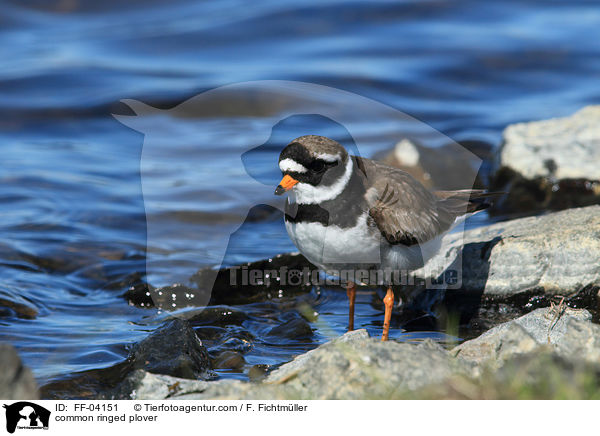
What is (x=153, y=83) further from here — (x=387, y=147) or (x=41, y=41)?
(x=387, y=147)

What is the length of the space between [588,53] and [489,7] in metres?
3.90

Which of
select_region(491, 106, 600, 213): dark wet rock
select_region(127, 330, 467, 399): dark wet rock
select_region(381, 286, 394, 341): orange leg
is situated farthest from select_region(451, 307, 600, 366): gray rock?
select_region(491, 106, 600, 213): dark wet rock

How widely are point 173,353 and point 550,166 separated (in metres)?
6.78

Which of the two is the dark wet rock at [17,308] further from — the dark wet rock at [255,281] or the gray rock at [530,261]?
the gray rock at [530,261]

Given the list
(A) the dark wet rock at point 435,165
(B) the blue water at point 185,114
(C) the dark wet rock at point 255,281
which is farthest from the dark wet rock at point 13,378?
(A) the dark wet rock at point 435,165

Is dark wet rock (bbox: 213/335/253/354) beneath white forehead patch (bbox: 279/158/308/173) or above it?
beneath

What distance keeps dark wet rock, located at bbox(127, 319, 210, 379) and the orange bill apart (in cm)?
155

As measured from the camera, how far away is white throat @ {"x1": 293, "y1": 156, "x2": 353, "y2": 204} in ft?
20.0

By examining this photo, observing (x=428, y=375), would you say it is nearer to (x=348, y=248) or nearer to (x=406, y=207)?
(x=348, y=248)

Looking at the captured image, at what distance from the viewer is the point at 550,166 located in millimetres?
10359

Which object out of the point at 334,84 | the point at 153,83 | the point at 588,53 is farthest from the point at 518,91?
A: the point at 153,83

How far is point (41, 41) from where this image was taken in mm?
18031

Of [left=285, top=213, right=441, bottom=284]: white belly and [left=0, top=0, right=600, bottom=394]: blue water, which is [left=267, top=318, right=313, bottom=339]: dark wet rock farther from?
[left=285, top=213, right=441, bottom=284]: white belly

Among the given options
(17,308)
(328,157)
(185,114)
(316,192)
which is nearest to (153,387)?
(316,192)
